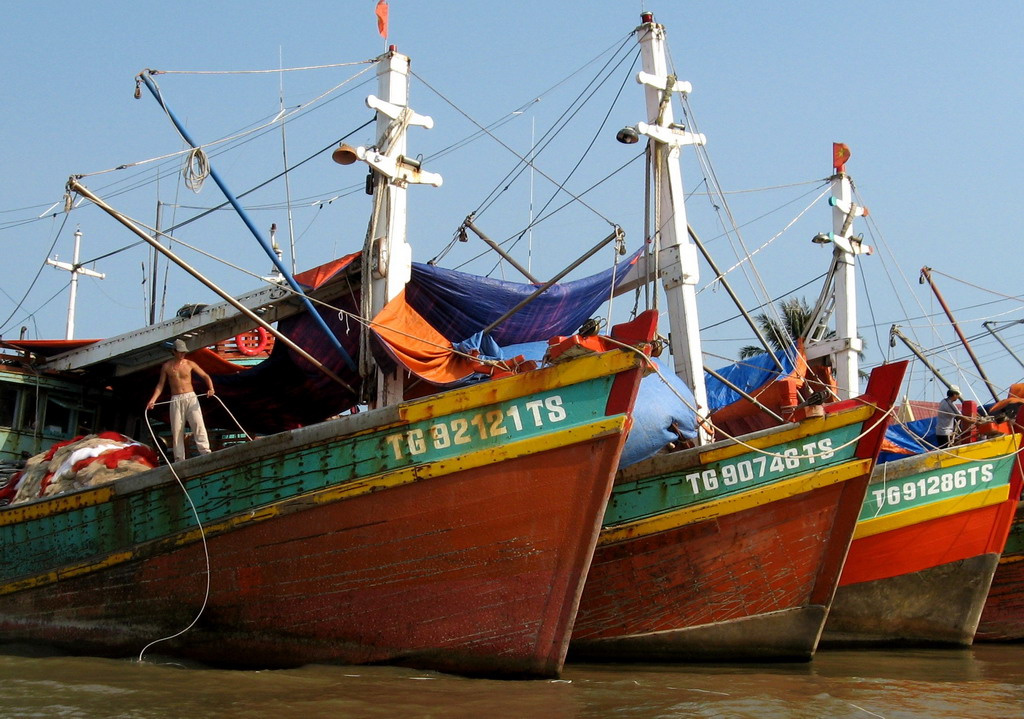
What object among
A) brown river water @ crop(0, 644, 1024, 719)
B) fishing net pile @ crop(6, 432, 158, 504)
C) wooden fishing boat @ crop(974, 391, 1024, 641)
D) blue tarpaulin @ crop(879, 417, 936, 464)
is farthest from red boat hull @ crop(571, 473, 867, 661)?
wooden fishing boat @ crop(974, 391, 1024, 641)

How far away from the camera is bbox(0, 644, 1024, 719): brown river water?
7488mm

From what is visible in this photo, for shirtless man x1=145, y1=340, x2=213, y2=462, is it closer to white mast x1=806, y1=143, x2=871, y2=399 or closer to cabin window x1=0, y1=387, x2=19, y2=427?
cabin window x1=0, y1=387, x2=19, y2=427

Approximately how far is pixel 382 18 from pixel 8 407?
21.3 ft

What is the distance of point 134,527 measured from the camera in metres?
10.2

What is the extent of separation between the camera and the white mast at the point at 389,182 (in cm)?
1158

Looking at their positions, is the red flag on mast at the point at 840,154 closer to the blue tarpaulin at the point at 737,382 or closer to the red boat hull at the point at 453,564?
the blue tarpaulin at the point at 737,382

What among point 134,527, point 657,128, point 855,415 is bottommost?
point 134,527

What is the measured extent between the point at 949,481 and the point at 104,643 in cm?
1032

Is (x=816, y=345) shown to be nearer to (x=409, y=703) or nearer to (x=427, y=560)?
(x=427, y=560)

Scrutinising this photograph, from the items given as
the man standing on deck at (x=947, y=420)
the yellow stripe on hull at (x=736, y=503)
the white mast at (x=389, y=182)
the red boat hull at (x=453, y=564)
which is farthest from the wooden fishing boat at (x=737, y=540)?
the man standing on deck at (x=947, y=420)

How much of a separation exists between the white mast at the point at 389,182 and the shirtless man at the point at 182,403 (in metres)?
1.79

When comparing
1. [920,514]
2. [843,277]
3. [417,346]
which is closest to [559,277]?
[417,346]

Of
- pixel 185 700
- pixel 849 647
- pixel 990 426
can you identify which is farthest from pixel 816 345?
pixel 185 700

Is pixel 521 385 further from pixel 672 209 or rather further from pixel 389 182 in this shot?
pixel 672 209
